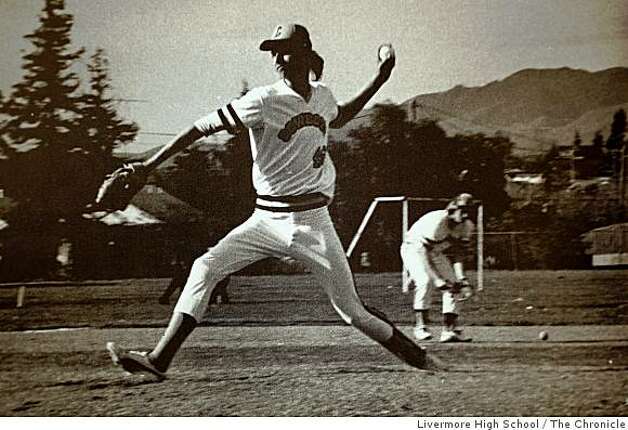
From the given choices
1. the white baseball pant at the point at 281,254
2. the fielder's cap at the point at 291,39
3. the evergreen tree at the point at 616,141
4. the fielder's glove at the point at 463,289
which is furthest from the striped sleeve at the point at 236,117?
the evergreen tree at the point at 616,141

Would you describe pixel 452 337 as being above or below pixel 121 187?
below

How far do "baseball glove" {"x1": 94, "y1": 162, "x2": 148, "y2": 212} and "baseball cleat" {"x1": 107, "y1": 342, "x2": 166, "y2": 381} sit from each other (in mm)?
577

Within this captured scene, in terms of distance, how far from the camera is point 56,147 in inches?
171

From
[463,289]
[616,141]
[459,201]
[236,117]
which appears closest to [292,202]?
[236,117]

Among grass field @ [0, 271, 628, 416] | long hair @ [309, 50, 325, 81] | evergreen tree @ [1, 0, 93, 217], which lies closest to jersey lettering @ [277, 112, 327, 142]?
long hair @ [309, 50, 325, 81]

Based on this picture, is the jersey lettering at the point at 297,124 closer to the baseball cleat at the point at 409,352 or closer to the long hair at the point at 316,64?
the long hair at the point at 316,64

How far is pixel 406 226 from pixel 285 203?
50 cm

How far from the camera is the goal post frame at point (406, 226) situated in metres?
4.32

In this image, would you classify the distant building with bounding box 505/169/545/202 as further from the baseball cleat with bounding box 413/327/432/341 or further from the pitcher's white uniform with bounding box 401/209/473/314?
the baseball cleat with bounding box 413/327/432/341

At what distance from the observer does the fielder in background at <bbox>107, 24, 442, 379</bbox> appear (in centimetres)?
424

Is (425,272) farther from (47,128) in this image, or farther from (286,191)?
(47,128)

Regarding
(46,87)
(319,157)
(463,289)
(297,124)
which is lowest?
(463,289)

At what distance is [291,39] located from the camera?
14.0 ft

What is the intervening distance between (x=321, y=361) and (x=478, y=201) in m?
0.90
